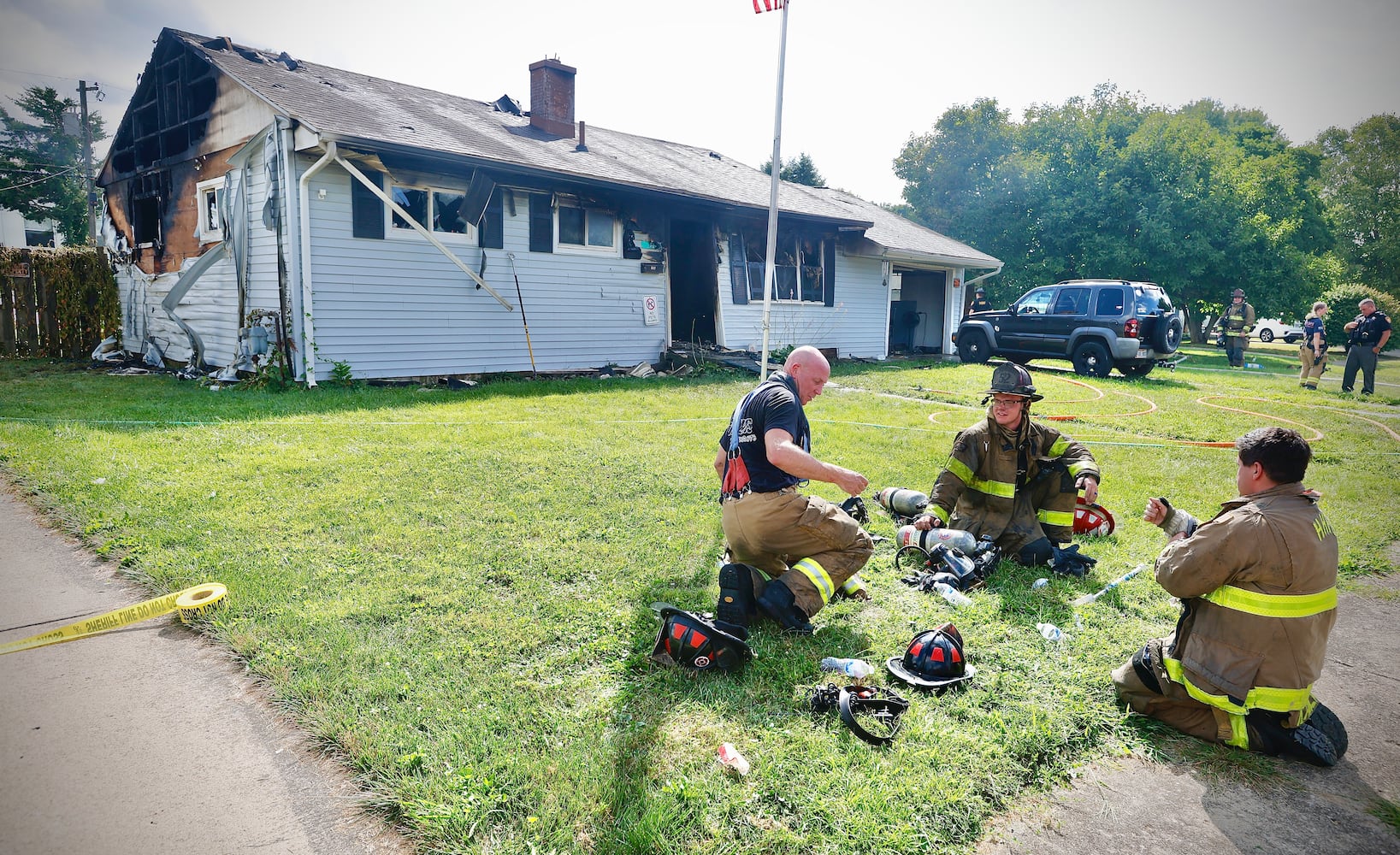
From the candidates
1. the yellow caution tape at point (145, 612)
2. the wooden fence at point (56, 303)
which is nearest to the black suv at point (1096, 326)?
the yellow caution tape at point (145, 612)

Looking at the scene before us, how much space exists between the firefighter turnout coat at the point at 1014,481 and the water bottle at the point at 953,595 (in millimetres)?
613

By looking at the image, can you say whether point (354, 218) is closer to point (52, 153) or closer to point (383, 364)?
point (383, 364)

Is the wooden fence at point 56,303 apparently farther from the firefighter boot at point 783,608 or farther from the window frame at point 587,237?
the firefighter boot at point 783,608

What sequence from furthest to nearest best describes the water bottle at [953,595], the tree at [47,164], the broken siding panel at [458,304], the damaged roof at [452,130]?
the tree at [47,164], the broken siding panel at [458,304], the damaged roof at [452,130], the water bottle at [953,595]

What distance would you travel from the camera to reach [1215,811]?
2.67 meters

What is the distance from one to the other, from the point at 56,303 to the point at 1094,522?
64.9 ft

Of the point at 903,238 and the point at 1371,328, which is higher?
the point at 903,238

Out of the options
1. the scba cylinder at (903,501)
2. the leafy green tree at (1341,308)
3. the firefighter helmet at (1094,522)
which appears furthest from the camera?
the leafy green tree at (1341,308)

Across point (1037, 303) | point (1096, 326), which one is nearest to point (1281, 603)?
point (1096, 326)

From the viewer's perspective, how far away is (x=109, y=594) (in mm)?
4051

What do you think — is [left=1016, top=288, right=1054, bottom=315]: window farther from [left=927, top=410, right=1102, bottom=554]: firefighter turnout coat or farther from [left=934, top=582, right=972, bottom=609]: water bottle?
[left=934, top=582, right=972, bottom=609]: water bottle

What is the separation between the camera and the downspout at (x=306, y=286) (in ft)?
35.7

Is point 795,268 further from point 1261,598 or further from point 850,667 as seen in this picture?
point 1261,598

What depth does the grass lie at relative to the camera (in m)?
2.57
